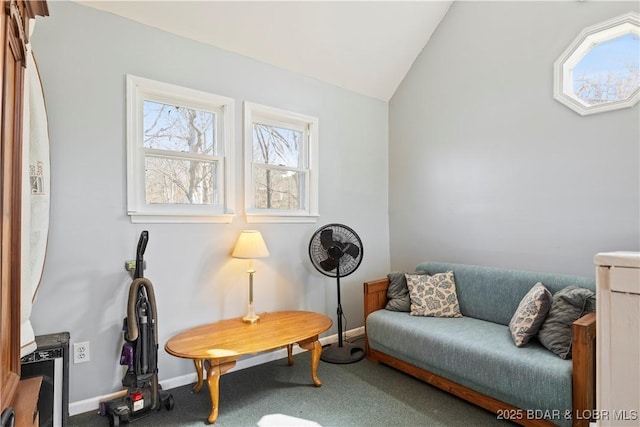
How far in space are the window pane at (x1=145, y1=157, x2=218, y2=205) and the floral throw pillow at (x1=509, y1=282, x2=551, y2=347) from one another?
238cm

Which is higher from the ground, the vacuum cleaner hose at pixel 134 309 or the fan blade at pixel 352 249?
the fan blade at pixel 352 249

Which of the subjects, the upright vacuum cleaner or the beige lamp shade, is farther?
the beige lamp shade

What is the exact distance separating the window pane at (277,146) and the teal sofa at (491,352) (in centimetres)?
142

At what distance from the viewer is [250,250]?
103 inches

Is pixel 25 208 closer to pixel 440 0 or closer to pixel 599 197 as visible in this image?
pixel 599 197

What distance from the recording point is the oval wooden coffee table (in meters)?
2.05

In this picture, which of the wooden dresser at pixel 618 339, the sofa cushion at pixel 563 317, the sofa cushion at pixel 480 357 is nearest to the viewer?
the wooden dresser at pixel 618 339

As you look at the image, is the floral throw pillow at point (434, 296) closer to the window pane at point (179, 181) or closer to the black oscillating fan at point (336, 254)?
the black oscillating fan at point (336, 254)

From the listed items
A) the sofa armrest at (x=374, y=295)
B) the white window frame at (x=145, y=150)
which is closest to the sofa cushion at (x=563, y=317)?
the sofa armrest at (x=374, y=295)

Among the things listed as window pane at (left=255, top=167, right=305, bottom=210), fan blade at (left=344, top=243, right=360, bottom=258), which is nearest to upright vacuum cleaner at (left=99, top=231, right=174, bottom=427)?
window pane at (left=255, top=167, right=305, bottom=210)

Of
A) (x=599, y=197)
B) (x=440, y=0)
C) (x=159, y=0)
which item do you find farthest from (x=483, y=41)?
(x=159, y=0)

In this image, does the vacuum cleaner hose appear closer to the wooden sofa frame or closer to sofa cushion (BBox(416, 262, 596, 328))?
the wooden sofa frame

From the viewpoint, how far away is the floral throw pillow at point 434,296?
2.80 meters

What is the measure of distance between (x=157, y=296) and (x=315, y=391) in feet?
4.36
